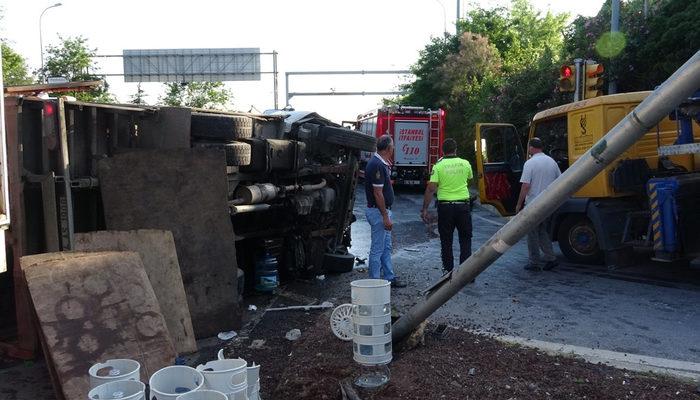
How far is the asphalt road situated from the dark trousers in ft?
1.54

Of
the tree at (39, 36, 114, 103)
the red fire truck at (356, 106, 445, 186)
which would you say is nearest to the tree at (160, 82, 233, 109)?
the tree at (39, 36, 114, 103)

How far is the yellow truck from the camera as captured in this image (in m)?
7.48

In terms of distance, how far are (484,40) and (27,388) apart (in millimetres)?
Result: 29314

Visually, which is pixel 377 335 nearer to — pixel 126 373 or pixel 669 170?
pixel 126 373

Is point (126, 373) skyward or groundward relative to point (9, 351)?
skyward

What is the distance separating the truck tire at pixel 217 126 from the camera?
6.69 metres

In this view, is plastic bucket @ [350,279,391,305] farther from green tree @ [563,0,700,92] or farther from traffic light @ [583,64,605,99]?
green tree @ [563,0,700,92]

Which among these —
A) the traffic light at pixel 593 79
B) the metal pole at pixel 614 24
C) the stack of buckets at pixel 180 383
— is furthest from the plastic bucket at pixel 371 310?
the metal pole at pixel 614 24

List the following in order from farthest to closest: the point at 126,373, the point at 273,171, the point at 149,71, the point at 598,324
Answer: the point at 149,71
the point at 273,171
the point at 598,324
the point at 126,373

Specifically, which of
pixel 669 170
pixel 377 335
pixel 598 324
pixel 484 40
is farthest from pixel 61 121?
pixel 484 40

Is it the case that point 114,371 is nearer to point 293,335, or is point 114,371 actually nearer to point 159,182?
point 293,335

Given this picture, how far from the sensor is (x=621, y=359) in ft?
15.9

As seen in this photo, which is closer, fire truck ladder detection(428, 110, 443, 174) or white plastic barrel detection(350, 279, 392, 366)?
white plastic barrel detection(350, 279, 392, 366)

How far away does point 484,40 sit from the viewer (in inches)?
1209
